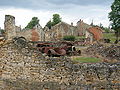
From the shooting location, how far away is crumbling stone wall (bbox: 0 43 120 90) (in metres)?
7.18

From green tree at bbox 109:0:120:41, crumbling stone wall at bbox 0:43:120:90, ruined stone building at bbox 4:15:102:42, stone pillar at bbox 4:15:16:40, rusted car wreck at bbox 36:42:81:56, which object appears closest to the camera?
crumbling stone wall at bbox 0:43:120:90

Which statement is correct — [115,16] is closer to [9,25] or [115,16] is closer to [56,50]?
[56,50]

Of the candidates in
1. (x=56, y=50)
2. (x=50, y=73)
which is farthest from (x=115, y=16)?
(x=50, y=73)

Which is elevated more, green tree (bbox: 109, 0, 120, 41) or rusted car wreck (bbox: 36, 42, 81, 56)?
green tree (bbox: 109, 0, 120, 41)

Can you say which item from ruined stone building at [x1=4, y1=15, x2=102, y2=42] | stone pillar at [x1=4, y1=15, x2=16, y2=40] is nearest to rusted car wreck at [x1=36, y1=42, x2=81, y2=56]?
ruined stone building at [x1=4, y1=15, x2=102, y2=42]

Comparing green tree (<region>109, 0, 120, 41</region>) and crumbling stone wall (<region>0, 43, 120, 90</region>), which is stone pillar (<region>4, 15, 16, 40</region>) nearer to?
crumbling stone wall (<region>0, 43, 120, 90</region>)

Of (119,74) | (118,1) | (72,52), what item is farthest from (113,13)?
(119,74)

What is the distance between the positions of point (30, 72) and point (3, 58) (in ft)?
3.70

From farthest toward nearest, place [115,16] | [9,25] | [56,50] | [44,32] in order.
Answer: [115,16]
[44,32]
[56,50]
[9,25]

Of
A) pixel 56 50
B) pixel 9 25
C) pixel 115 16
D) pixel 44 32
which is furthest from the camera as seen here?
pixel 115 16

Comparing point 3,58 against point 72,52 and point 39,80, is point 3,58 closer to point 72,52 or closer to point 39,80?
point 39,80

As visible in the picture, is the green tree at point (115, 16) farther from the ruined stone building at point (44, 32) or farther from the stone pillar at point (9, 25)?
the stone pillar at point (9, 25)

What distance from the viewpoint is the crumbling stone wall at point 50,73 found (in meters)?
7.18

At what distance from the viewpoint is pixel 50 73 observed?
734 centimetres
